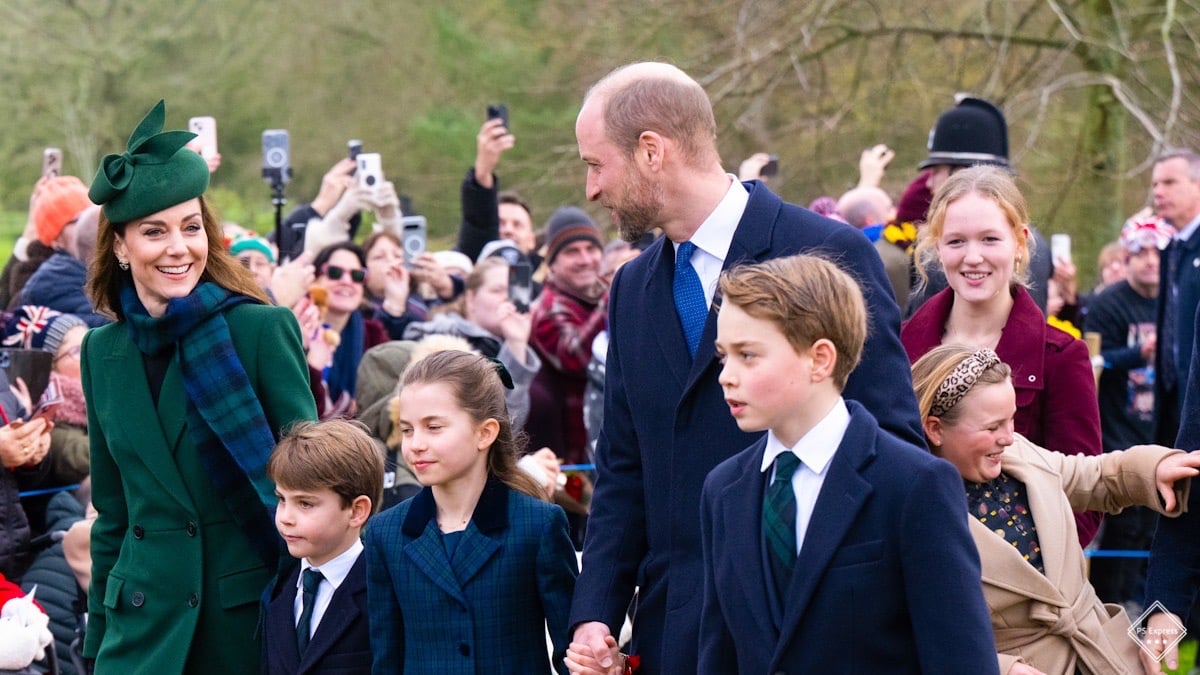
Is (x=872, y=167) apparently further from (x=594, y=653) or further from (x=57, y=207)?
(x=594, y=653)

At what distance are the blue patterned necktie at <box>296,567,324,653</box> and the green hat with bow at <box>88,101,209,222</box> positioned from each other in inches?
42.4

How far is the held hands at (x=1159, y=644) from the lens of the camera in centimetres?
402

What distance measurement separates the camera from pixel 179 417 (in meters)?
4.25

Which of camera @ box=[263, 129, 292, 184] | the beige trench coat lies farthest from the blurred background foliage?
the beige trench coat

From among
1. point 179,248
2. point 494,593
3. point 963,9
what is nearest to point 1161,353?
point 494,593

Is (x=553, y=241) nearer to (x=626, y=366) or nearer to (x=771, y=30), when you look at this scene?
(x=626, y=366)

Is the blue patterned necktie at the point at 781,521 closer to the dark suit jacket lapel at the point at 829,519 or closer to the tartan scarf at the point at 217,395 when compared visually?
the dark suit jacket lapel at the point at 829,519

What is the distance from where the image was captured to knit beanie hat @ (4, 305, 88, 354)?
6.93 m

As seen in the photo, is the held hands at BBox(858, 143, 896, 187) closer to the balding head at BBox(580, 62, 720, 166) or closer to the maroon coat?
the maroon coat

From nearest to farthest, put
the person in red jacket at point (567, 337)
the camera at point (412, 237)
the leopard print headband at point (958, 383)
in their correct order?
the leopard print headband at point (958, 383) < the person in red jacket at point (567, 337) < the camera at point (412, 237)

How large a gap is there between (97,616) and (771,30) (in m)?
11.1

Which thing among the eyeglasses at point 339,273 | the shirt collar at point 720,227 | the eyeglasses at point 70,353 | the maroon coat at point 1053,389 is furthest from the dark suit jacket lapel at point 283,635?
the eyeglasses at point 339,273

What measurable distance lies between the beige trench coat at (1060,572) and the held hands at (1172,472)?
0.08 feet

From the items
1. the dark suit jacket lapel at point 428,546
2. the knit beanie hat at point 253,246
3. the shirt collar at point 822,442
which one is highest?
the knit beanie hat at point 253,246
